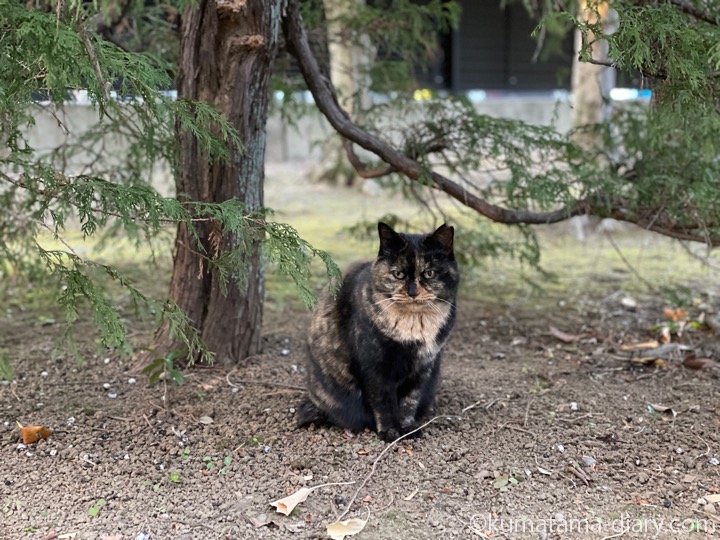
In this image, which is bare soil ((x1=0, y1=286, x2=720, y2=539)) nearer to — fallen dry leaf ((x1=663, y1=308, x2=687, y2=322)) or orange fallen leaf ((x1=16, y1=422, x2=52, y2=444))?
orange fallen leaf ((x1=16, y1=422, x2=52, y2=444))

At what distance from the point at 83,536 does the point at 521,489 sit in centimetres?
159

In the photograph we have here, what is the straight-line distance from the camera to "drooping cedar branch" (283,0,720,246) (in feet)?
11.9

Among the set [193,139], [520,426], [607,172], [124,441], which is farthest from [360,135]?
[124,441]

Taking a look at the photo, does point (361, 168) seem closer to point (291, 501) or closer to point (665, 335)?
point (665, 335)

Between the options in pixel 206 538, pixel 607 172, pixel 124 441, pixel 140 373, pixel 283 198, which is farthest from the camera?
pixel 283 198

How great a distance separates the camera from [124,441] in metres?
2.90

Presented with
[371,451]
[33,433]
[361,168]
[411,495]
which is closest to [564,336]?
[361,168]

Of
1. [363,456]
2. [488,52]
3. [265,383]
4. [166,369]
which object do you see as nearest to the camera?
[363,456]

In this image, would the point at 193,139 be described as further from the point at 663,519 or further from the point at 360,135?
the point at 663,519

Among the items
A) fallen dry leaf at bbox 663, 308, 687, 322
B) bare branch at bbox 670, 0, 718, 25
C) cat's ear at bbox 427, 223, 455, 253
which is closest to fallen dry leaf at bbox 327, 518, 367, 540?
cat's ear at bbox 427, 223, 455, 253

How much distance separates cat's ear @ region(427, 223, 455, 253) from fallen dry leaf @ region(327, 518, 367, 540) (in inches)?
48.2

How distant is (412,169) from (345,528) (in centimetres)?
201

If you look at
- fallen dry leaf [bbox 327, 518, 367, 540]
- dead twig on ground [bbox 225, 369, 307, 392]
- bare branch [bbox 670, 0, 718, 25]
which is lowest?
fallen dry leaf [bbox 327, 518, 367, 540]

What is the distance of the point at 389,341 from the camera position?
2.86 m
